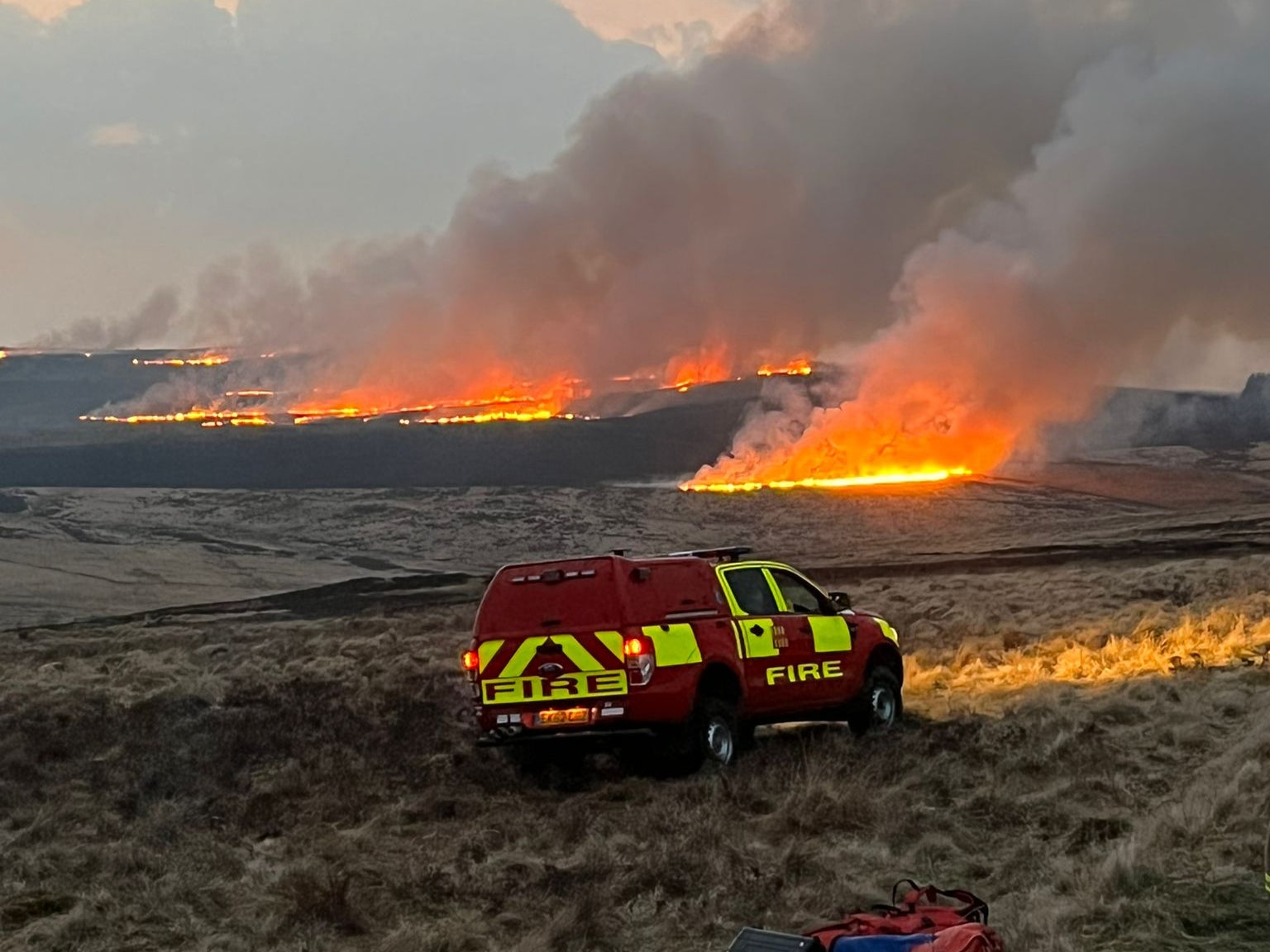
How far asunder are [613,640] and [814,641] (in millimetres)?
2833

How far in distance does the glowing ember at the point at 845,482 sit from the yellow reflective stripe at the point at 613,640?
212 ft

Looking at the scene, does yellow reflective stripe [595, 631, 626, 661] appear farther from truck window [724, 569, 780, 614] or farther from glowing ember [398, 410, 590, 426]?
glowing ember [398, 410, 590, 426]

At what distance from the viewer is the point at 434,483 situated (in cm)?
Result: 9138

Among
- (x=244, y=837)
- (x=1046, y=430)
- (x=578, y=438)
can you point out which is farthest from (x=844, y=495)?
(x=244, y=837)

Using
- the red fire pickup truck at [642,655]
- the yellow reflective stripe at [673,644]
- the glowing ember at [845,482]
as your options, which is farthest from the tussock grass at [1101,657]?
the glowing ember at [845,482]

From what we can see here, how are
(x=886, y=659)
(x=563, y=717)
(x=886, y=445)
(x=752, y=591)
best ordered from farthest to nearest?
(x=886, y=445) → (x=886, y=659) → (x=752, y=591) → (x=563, y=717)

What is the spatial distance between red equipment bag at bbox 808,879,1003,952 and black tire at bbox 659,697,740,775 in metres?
6.69

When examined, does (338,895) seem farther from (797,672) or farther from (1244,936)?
(797,672)

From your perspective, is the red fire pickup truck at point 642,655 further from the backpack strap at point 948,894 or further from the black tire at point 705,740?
the backpack strap at point 948,894

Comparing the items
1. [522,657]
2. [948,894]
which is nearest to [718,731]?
[522,657]

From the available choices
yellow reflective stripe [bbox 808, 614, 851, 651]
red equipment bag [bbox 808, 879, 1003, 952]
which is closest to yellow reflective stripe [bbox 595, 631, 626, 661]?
yellow reflective stripe [bbox 808, 614, 851, 651]

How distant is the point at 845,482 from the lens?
80.6m

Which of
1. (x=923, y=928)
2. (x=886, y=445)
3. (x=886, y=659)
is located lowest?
(x=886, y=659)

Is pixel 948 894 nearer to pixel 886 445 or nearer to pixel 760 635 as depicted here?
pixel 760 635
